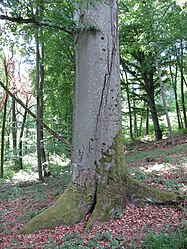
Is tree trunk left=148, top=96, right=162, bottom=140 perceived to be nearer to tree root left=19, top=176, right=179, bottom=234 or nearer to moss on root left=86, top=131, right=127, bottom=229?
tree root left=19, top=176, right=179, bottom=234

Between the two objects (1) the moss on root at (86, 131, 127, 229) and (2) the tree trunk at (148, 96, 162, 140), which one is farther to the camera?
(2) the tree trunk at (148, 96, 162, 140)

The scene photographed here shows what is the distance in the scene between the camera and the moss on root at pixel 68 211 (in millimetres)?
3477

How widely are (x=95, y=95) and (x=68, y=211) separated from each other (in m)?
1.95

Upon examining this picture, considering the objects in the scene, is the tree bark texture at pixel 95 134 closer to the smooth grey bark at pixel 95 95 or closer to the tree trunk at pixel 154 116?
the smooth grey bark at pixel 95 95

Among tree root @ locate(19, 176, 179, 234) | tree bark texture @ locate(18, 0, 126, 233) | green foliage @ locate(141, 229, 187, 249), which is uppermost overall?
tree bark texture @ locate(18, 0, 126, 233)

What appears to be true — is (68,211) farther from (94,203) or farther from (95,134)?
(95,134)

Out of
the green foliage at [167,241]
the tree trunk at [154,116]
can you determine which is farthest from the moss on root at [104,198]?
the tree trunk at [154,116]

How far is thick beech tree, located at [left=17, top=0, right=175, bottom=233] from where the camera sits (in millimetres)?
3562

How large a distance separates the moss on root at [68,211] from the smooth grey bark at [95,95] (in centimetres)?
19

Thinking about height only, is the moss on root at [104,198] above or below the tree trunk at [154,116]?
below

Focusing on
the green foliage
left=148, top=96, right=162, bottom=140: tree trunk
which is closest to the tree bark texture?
the green foliage

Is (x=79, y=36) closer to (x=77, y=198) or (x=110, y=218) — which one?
(x=77, y=198)

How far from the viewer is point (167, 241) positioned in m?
2.55

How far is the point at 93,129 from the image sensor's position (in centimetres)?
369
